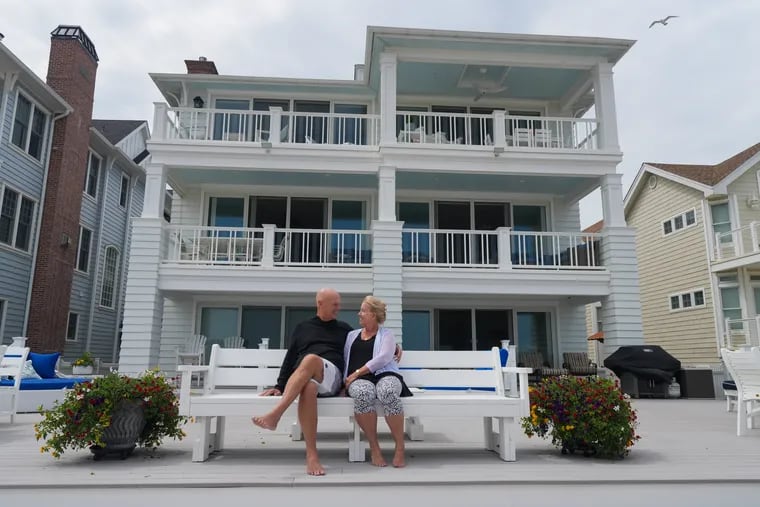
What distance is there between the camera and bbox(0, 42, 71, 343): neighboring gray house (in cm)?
1276

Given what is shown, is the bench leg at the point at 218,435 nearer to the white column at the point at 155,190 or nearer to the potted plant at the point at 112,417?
the potted plant at the point at 112,417

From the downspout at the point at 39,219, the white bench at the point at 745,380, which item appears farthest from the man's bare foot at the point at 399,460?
the downspout at the point at 39,219

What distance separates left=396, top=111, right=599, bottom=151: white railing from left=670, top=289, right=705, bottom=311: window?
7038mm

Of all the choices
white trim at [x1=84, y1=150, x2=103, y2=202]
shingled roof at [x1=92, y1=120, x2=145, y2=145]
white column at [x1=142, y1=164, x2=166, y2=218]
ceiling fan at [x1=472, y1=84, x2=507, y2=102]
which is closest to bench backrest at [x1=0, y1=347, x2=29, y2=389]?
white column at [x1=142, y1=164, x2=166, y2=218]

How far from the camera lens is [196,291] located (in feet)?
37.2

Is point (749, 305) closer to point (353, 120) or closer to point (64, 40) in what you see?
point (353, 120)

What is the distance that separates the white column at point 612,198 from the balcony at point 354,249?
1.78 ft

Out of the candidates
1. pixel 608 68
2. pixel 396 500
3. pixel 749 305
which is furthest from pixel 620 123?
pixel 396 500

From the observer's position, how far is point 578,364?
12.5m

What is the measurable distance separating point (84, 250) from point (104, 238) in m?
1.15

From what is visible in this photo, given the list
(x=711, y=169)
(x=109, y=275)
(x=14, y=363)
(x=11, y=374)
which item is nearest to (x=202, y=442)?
(x=11, y=374)

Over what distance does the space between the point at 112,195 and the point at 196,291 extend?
898 cm

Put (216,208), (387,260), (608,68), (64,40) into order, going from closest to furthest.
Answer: (387,260)
(608,68)
(216,208)
(64,40)

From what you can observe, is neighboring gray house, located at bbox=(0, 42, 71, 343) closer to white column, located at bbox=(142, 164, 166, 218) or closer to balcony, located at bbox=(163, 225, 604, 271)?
white column, located at bbox=(142, 164, 166, 218)
